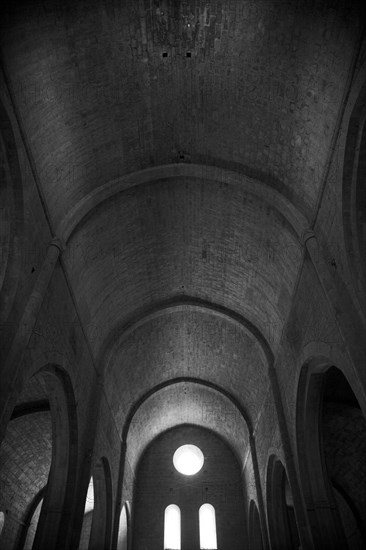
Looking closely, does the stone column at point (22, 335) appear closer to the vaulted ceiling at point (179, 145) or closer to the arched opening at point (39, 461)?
the vaulted ceiling at point (179, 145)

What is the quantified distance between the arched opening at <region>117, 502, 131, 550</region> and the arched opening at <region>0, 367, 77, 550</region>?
156 inches

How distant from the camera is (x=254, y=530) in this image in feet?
64.8

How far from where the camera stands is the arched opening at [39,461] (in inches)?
413

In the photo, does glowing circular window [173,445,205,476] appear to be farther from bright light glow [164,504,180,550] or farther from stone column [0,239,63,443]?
stone column [0,239,63,443]

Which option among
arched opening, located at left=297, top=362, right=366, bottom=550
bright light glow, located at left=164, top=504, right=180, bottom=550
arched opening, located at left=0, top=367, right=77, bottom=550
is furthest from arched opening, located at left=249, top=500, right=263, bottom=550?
arched opening, located at left=0, top=367, right=77, bottom=550

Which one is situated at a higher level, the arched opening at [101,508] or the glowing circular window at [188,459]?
the glowing circular window at [188,459]

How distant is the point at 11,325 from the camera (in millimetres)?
7914

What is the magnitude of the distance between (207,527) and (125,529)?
421 centimetres

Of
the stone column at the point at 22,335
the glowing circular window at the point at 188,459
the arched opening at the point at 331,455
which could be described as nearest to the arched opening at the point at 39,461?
the stone column at the point at 22,335

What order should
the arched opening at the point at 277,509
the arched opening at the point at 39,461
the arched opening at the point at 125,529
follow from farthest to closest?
the arched opening at the point at 125,529 < the arched opening at the point at 277,509 < the arched opening at the point at 39,461

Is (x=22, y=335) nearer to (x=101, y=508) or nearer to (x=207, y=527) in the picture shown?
(x=101, y=508)

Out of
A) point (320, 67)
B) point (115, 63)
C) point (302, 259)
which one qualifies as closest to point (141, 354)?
point (302, 259)

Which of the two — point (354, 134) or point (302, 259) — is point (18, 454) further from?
point (354, 134)

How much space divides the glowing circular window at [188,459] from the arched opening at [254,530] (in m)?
3.81
